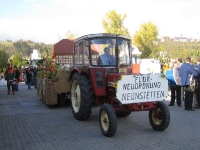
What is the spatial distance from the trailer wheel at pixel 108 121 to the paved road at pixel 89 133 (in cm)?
14

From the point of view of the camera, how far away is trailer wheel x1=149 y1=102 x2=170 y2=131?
6.73 meters

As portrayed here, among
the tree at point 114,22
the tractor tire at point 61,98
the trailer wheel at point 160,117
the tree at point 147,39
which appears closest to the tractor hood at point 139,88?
the trailer wheel at point 160,117

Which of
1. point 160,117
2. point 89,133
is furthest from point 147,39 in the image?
point 89,133

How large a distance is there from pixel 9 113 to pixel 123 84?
533cm

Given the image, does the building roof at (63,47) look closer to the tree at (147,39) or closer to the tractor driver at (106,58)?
the tree at (147,39)

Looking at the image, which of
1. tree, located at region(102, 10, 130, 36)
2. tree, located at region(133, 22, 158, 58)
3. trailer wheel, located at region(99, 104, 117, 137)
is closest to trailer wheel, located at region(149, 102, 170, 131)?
trailer wheel, located at region(99, 104, 117, 137)

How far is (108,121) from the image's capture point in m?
6.39

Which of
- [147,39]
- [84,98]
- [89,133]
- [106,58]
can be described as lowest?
[89,133]

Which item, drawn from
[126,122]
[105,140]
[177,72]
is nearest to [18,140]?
[105,140]

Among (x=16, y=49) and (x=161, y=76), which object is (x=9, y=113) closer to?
(x=161, y=76)

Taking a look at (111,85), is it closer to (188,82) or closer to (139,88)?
(139,88)

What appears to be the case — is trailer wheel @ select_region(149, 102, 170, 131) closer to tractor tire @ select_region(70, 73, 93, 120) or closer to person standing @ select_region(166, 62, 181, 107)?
tractor tire @ select_region(70, 73, 93, 120)

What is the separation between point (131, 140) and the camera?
6184 mm

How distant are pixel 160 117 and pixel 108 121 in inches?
56.3
